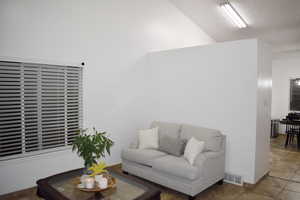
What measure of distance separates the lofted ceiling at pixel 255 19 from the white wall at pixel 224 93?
1.51 m

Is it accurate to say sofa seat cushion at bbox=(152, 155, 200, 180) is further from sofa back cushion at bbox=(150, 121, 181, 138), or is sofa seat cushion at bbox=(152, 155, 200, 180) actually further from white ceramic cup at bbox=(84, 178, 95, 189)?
white ceramic cup at bbox=(84, 178, 95, 189)

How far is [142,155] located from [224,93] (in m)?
1.76

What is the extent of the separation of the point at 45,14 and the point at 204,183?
3513mm

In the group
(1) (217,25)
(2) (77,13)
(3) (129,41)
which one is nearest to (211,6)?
(1) (217,25)

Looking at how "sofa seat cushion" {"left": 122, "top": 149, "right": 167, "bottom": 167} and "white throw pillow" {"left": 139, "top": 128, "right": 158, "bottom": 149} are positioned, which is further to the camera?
"white throw pillow" {"left": 139, "top": 128, "right": 158, "bottom": 149}

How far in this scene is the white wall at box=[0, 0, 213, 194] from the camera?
3.13 m

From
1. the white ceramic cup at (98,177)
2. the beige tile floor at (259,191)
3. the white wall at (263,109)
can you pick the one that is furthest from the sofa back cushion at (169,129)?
the white ceramic cup at (98,177)

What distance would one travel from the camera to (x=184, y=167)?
303cm

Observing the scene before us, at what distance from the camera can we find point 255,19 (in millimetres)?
5004

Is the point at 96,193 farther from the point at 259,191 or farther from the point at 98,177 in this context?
the point at 259,191

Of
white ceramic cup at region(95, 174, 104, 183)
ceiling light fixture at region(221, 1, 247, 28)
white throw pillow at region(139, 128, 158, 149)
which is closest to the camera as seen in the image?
white ceramic cup at region(95, 174, 104, 183)

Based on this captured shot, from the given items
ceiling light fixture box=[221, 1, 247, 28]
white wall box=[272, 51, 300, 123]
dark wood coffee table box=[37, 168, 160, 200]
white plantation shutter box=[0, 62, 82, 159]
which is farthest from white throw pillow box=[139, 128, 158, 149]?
white wall box=[272, 51, 300, 123]

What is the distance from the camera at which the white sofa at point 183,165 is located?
3.02 meters

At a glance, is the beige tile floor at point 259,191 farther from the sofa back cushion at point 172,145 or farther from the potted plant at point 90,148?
the potted plant at point 90,148
